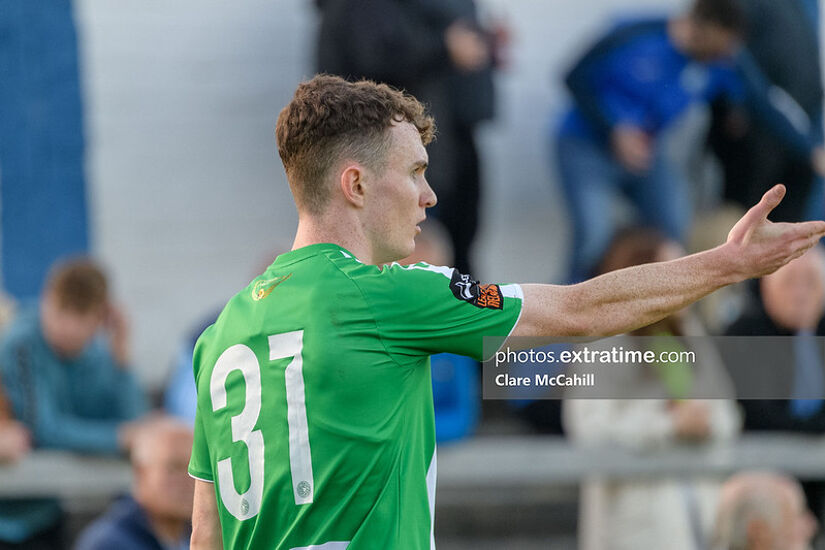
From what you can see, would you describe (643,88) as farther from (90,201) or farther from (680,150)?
(90,201)

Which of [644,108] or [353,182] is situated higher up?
[644,108]

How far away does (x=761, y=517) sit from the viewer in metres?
4.22

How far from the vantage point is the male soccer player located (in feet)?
7.02

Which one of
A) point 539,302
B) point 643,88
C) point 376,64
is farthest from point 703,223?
point 539,302

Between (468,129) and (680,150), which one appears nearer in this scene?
(468,129)

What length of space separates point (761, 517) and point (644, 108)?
2.29 meters

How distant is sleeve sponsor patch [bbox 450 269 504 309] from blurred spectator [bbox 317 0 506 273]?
3080 mm

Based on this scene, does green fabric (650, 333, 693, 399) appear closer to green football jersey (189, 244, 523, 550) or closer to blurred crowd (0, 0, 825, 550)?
blurred crowd (0, 0, 825, 550)

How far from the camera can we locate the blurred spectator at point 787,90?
5.63 m

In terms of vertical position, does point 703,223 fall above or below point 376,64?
below

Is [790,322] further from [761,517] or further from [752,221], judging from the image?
[752,221]

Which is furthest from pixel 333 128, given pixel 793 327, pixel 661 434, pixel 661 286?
pixel 793 327

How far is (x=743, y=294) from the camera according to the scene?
5.59 meters

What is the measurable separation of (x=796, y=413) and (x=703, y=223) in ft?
5.30
